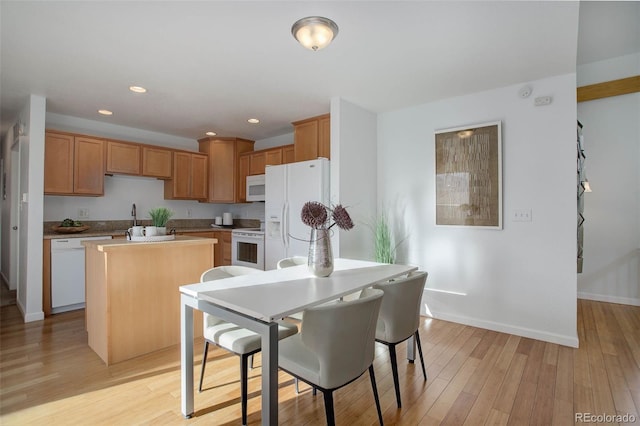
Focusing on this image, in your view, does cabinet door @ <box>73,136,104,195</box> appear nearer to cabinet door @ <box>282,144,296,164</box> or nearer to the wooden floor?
the wooden floor

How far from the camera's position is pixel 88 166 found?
165 inches

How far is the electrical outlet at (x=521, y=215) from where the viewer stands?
10.1ft

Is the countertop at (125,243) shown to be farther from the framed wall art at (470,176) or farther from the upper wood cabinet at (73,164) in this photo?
the framed wall art at (470,176)

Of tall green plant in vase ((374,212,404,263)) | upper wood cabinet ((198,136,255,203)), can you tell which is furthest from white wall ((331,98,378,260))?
upper wood cabinet ((198,136,255,203))

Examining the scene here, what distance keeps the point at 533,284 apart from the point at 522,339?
52 centimetres

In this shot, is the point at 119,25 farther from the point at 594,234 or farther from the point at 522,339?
the point at 594,234

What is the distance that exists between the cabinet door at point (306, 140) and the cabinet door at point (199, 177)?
1970 millimetres

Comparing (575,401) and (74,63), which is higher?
(74,63)

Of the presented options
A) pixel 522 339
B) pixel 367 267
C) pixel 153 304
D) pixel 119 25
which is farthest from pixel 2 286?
pixel 522 339

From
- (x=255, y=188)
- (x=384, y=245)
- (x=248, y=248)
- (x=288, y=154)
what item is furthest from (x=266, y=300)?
(x=255, y=188)

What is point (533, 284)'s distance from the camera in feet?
10.1

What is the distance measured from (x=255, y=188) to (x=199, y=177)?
1034 millimetres

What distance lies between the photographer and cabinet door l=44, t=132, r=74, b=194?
3857mm

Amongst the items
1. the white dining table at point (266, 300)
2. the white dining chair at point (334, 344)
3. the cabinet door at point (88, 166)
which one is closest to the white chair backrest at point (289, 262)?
the white dining table at point (266, 300)
